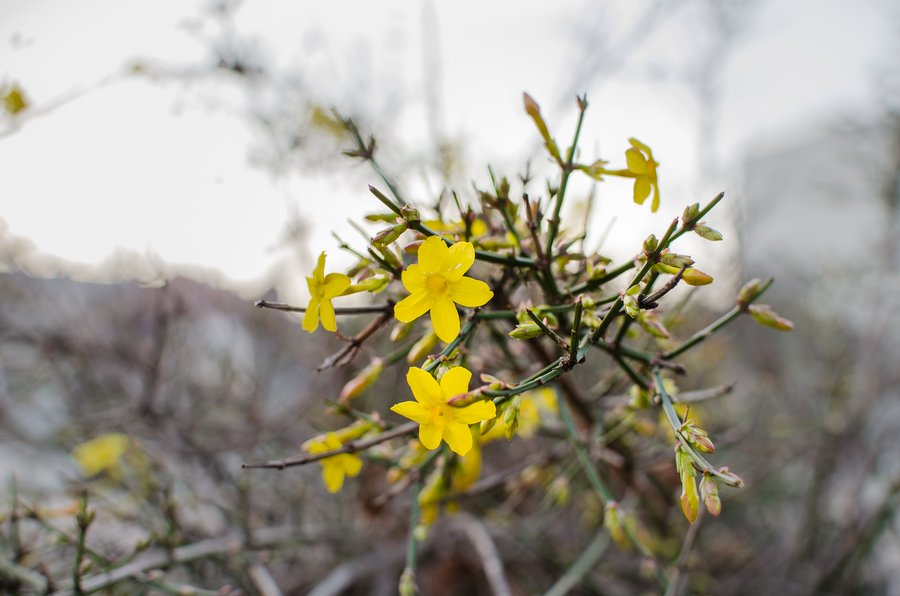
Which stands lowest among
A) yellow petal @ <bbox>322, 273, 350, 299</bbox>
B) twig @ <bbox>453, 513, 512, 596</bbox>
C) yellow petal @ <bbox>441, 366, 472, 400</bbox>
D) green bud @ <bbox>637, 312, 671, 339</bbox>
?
twig @ <bbox>453, 513, 512, 596</bbox>

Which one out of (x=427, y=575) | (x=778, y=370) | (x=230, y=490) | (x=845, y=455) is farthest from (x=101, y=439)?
Answer: (x=778, y=370)

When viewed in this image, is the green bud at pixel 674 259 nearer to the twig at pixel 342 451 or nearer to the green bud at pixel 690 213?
the green bud at pixel 690 213

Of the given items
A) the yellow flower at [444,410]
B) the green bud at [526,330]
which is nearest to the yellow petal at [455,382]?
the yellow flower at [444,410]

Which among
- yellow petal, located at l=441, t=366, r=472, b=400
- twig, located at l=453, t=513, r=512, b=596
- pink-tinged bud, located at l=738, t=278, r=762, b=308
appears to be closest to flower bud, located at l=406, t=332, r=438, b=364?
yellow petal, located at l=441, t=366, r=472, b=400

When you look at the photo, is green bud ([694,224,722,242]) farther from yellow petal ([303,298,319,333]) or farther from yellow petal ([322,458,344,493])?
yellow petal ([322,458,344,493])

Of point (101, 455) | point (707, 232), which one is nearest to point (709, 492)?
point (707, 232)
